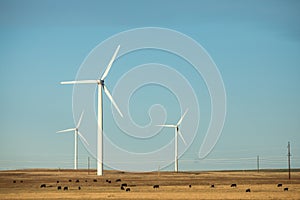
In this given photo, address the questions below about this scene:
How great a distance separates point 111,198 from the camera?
7006 centimetres

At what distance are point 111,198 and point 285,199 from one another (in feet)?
55.9

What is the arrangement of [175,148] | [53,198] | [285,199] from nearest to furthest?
[285,199], [53,198], [175,148]

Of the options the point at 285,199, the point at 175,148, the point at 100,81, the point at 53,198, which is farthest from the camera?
the point at 175,148

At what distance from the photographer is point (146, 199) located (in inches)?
2677

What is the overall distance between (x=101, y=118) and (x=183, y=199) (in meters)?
70.5

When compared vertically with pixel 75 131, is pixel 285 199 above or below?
below

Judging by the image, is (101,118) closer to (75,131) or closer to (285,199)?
(75,131)

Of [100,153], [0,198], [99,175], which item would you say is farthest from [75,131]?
[0,198]

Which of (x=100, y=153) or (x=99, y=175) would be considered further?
(x=99, y=175)

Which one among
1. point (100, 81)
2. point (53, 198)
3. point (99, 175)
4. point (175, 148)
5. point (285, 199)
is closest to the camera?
point (285, 199)

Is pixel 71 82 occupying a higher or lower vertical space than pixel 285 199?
higher

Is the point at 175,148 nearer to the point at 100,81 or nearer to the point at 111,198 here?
the point at 100,81

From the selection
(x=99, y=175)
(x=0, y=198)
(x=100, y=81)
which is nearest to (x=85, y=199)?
(x=0, y=198)

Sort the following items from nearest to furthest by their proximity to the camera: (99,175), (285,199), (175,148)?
1. (285,199)
2. (99,175)
3. (175,148)
